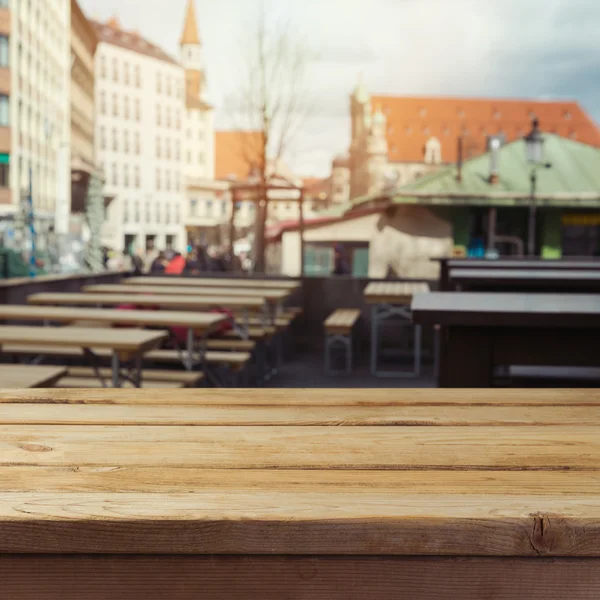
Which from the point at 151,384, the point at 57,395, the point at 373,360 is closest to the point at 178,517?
the point at 57,395

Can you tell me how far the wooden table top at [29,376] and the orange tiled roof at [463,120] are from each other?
108 m

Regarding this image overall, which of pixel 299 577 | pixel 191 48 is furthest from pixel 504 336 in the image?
pixel 191 48

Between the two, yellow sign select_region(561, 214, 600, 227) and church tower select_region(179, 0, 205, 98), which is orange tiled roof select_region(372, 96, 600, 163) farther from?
yellow sign select_region(561, 214, 600, 227)

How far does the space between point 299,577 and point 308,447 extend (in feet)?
1.35

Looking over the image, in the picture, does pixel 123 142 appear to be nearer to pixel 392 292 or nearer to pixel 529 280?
pixel 392 292

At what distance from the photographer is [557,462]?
1.75 metres

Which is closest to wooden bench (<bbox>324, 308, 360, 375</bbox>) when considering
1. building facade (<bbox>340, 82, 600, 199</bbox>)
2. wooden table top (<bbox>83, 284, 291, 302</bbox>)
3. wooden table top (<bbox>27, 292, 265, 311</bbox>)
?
wooden table top (<bbox>83, 284, 291, 302</bbox>)

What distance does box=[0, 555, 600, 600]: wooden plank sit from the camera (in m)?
1.43

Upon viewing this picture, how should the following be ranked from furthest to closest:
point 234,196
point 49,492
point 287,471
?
point 234,196 → point 287,471 → point 49,492

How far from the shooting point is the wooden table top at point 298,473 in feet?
4.61

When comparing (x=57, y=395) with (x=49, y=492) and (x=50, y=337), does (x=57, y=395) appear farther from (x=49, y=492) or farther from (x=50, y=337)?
(x=50, y=337)

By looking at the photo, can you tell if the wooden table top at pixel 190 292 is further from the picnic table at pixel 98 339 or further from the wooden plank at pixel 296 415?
the wooden plank at pixel 296 415

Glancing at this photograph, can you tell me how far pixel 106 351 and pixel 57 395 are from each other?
717cm

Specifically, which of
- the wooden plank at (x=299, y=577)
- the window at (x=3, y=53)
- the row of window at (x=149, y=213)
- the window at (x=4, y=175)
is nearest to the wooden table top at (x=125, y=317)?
the wooden plank at (x=299, y=577)
